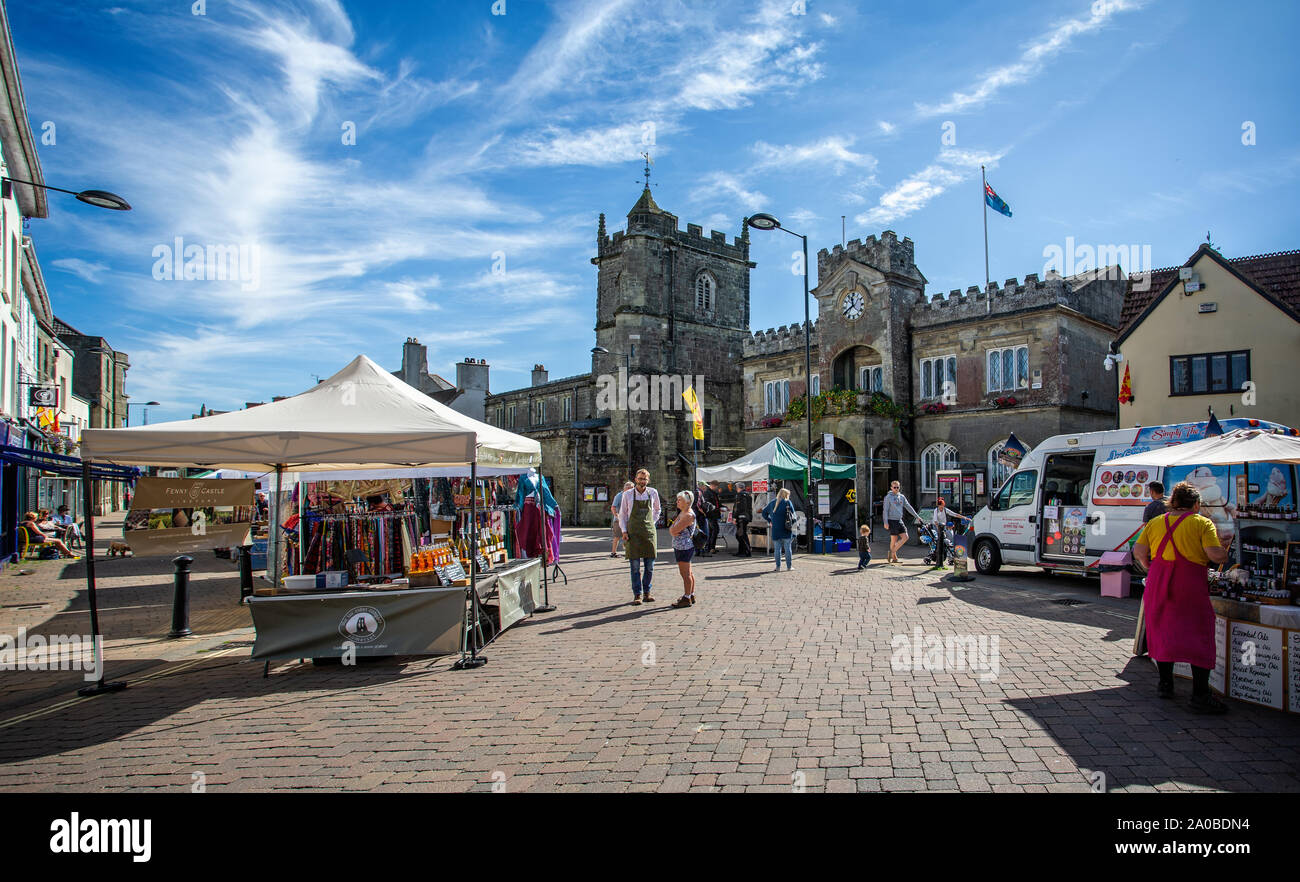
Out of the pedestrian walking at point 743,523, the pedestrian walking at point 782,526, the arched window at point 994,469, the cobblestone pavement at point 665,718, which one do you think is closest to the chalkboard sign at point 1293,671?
the cobblestone pavement at point 665,718

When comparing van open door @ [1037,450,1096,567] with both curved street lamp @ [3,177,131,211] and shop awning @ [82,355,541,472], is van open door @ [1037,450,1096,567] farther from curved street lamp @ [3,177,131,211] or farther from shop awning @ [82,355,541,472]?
curved street lamp @ [3,177,131,211]

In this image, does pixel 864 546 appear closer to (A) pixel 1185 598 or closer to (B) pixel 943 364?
(A) pixel 1185 598

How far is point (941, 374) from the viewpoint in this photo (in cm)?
2747

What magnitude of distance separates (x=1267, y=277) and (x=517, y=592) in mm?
22182

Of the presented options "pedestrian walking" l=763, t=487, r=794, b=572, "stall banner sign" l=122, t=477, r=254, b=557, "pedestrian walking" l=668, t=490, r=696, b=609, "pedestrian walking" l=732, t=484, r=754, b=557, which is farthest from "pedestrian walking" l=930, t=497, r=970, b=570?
"stall banner sign" l=122, t=477, r=254, b=557

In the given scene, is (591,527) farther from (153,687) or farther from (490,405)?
(153,687)

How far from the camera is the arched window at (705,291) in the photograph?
41.4 m

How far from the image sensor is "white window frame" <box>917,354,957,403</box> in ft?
88.8

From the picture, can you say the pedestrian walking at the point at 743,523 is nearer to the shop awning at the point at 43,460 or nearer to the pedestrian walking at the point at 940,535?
the pedestrian walking at the point at 940,535
